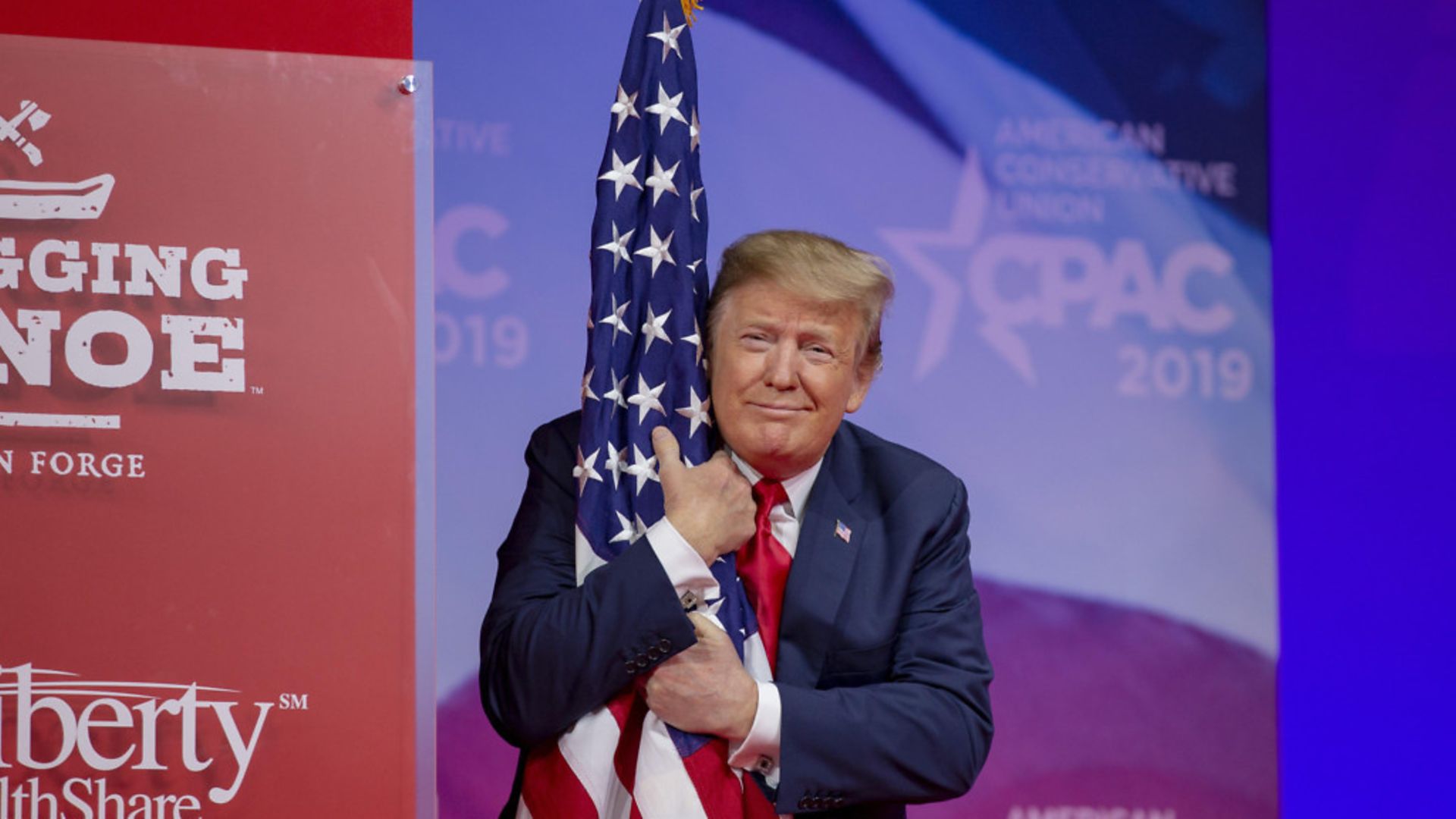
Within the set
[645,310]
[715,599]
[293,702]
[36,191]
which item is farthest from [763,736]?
[36,191]

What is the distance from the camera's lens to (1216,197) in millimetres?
3801

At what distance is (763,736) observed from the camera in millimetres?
2539

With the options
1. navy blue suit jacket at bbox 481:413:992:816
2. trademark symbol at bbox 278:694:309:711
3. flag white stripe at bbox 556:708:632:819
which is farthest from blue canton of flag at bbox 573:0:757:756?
trademark symbol at bbox 278:694:309:711

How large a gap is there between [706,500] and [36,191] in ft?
4.31

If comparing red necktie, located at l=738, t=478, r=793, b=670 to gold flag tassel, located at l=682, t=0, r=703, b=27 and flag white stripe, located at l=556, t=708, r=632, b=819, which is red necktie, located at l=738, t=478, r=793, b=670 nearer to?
flag white stripe, located at l=556, t=708, r=632, b=819

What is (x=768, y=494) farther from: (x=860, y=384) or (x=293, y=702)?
(x=293, y=702)

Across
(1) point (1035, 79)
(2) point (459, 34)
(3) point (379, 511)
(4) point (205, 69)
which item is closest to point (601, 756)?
(3) point (379, 511)

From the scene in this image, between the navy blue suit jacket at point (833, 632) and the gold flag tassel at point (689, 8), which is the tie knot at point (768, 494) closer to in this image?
the navy blue suit jacket at point (833, 632)

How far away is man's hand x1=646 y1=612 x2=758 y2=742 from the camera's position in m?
2.51

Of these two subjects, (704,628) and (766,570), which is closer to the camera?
(704,628)

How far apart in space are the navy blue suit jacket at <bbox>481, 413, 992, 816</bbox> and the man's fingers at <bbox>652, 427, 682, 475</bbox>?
0.51ft

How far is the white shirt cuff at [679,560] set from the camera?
2500 millimetres

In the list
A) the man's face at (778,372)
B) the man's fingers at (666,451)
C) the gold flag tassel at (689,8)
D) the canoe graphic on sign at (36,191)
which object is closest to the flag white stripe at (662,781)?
the man's fingers at (666,451)

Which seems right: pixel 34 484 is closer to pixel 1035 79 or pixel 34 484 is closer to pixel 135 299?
pixel 135 299
